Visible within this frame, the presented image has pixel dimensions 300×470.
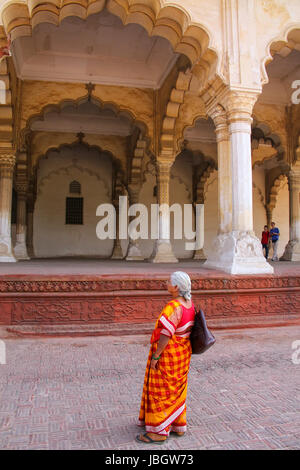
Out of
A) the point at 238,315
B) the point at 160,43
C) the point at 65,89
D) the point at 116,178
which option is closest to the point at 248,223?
the point at 238,315

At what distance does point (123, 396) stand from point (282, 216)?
1595cm

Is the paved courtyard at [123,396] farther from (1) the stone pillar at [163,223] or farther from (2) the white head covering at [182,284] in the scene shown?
(1) the stone pillar at [163,223]

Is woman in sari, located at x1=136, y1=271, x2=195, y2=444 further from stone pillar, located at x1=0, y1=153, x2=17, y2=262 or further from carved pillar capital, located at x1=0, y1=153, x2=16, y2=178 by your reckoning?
carved pillar capital, located at x1=0, y1=153, x2=16, y2=178

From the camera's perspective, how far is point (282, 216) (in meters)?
17.1

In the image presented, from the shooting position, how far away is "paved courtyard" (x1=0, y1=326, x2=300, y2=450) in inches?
79.9

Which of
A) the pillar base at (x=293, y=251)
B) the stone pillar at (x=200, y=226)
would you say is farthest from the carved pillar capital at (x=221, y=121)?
the stone pillar at (x=200, y=226)

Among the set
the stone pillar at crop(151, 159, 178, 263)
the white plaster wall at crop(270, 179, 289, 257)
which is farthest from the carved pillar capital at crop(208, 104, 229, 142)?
the white plaster wall at crop(270, 179, 289, 257)

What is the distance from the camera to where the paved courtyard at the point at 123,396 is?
203 cm

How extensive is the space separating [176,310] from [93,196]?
13.6 metres

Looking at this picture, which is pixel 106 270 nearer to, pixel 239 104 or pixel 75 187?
pixel 239 104

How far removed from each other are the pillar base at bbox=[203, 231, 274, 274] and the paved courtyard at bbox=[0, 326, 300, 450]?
4.42 feet

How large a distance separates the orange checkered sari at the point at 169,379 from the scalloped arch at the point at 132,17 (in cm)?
506

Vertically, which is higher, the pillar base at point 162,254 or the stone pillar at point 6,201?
the stone pillar at point 6,201

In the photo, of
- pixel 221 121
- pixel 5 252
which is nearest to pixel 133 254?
pixel 5 252
